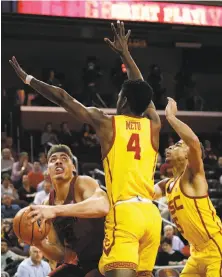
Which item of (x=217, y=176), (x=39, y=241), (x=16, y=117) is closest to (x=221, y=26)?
(x=217, y=176)

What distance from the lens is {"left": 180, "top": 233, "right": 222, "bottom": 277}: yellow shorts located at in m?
5.91

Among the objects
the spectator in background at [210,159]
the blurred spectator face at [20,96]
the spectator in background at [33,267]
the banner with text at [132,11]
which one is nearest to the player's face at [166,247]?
the spectator in background at [33,267]

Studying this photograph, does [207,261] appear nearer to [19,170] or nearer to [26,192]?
[26,192]

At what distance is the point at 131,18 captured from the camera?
15.7 metres

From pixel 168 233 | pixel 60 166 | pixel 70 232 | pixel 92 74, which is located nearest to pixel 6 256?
pixel 168 233

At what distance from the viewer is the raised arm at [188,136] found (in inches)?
221

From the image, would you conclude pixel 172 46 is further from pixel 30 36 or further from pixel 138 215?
pixel 138 215

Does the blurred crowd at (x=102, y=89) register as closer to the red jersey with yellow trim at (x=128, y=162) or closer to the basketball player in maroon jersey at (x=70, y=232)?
the basketball player in maroon jersey at (x=70, y=232)

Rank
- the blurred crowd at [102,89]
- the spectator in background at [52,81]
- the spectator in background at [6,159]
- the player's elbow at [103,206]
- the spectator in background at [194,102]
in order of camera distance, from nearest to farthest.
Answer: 1. the player's elbow at [103,206]
2. the spectator in background at [6,159]
3. the spectator in background at [52,81]
4. the blurred crowd at [102,89]
5. the spectator in background at [194,102]

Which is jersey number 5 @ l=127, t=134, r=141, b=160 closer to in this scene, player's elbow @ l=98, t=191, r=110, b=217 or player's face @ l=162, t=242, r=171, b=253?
player's elbow @ l=98, t=191, r=110, b=217

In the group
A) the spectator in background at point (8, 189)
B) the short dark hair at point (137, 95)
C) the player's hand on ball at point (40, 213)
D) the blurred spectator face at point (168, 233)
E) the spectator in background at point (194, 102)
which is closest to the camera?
the player's hand on ball at point (40, 213)

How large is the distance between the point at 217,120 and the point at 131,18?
19.1 feet

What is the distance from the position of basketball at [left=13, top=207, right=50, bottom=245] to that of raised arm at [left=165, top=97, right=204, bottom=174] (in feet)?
4.27

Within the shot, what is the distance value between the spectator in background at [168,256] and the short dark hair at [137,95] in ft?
18.6
